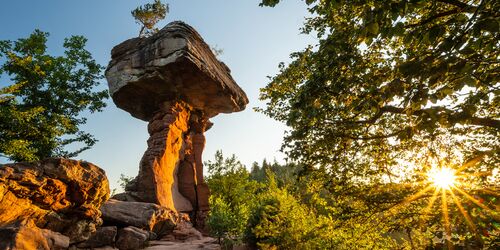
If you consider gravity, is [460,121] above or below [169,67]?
below

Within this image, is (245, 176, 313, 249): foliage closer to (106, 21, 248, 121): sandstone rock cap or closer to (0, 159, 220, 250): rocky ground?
(0, 159, 220, 250): rocky ground

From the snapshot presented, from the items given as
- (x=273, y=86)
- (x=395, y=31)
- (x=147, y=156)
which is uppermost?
(x=147, y=156)

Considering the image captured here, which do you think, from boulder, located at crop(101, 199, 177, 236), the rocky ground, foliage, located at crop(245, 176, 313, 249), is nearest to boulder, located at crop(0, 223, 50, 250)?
the rocky ground

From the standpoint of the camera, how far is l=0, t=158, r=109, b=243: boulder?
29.1ft

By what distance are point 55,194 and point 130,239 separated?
5640 mm

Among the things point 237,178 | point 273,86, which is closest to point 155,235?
point 273,86

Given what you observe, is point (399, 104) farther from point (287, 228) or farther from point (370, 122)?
point (287, 228)

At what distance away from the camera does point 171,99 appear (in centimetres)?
2381

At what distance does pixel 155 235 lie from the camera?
17234mm

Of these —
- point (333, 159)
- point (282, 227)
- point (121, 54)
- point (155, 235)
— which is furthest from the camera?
point (121, 54)

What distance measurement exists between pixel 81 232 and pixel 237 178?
23.5 meters

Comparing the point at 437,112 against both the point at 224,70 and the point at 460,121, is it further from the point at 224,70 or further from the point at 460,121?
the point at 224,70

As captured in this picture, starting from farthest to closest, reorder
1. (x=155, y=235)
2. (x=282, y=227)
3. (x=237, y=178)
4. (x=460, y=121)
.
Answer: (x=237, y=178), (x=155, y=235), (x=282, y=227), (x=460, y=121)

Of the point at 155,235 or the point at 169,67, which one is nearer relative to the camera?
the point at 155,235
